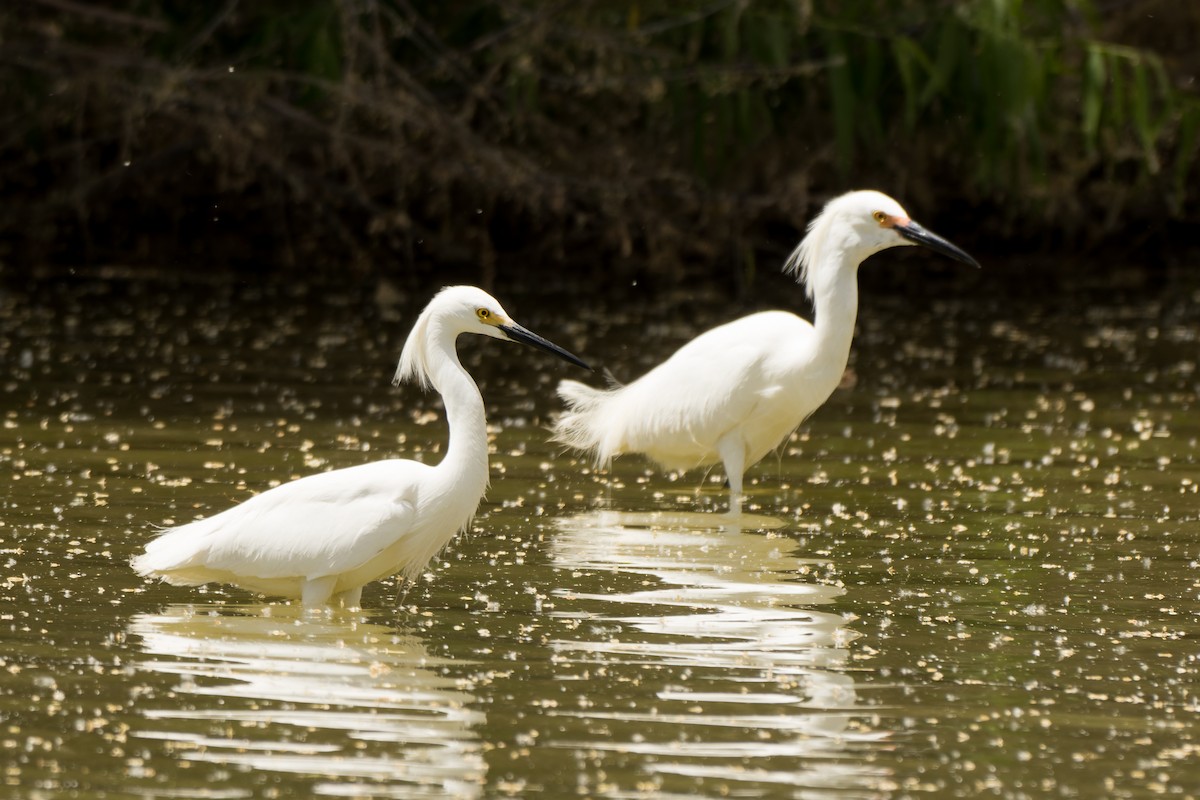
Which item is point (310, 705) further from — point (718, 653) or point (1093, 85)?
point (1093, 85)

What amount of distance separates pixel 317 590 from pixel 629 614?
92 cm

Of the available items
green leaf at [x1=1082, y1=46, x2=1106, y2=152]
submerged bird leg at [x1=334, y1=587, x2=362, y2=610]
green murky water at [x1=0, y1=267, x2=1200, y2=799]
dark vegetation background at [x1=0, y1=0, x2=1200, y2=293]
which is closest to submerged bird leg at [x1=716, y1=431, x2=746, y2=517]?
green murky water at [x1=0, y1=267, x2=1200, y2=799]

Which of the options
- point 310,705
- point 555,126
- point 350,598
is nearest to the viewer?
point 310,705

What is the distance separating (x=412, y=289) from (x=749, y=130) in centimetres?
370

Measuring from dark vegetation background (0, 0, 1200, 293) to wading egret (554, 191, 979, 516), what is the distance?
5048 mm

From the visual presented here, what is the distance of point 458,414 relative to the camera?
6113mm

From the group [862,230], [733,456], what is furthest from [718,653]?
[862,230]

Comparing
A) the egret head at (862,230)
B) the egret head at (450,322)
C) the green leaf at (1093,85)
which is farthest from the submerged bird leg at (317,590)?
the green leaf at (1093,85)

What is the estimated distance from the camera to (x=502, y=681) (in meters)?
5.21

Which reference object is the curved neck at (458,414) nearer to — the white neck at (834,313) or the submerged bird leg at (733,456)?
the submerged bird leg at (733,456)

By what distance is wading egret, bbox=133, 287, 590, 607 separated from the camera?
5.90 m

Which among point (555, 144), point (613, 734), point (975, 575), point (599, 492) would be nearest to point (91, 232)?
point (555, 144)

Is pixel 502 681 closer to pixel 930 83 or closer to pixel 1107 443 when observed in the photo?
pixel 1107 443

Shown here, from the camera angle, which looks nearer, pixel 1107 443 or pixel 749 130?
pixel 1107 443
